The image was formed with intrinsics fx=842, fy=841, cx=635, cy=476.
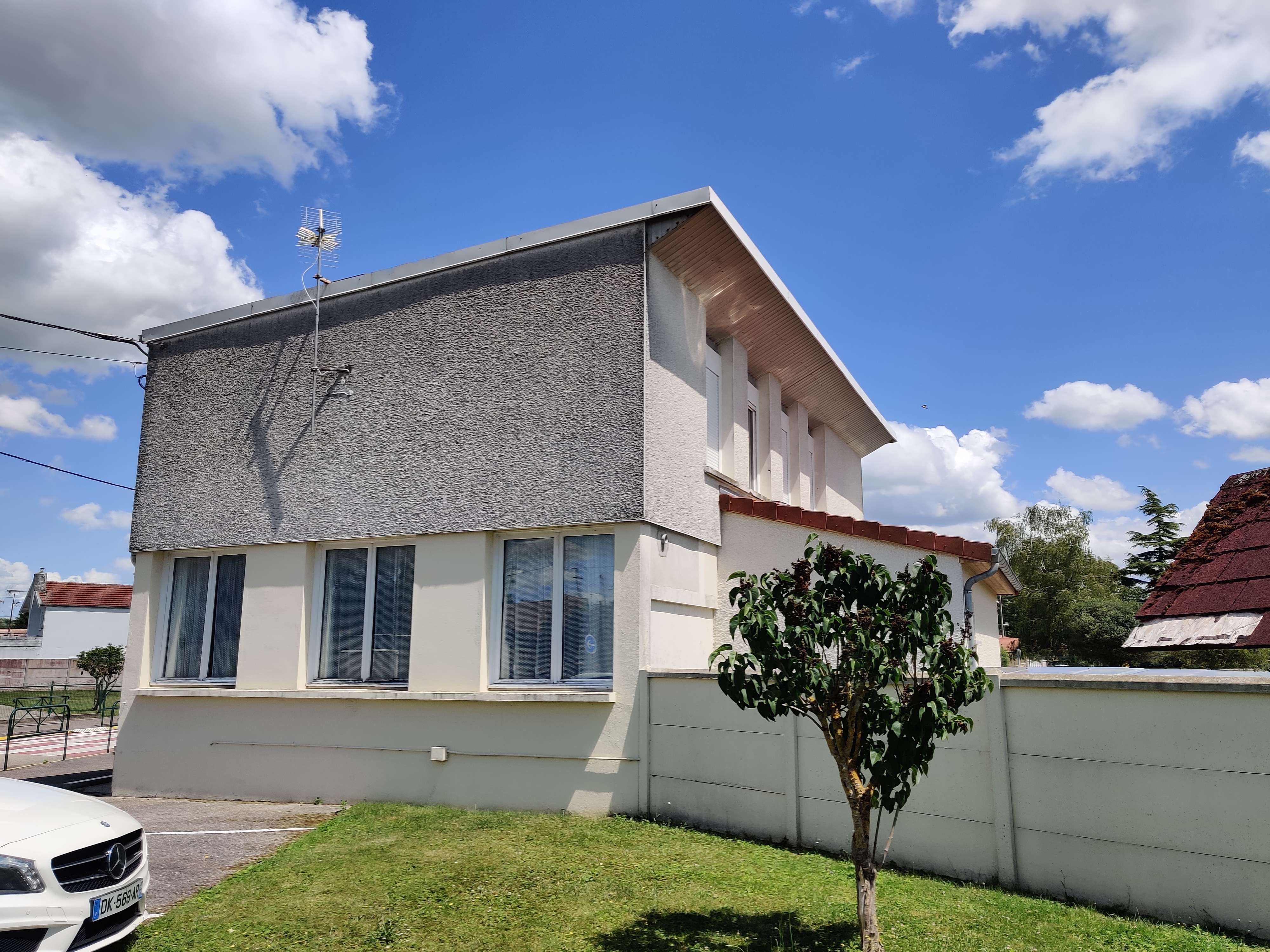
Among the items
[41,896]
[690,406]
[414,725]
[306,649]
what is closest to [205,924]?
[41,896]

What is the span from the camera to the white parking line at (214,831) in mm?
8242

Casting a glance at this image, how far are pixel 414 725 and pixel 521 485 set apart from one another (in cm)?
290

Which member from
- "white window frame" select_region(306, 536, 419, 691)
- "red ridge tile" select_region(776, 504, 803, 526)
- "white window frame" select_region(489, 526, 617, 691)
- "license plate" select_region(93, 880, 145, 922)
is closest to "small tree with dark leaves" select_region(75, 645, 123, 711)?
"white window frame" select_region(306, 536, 419, 691)

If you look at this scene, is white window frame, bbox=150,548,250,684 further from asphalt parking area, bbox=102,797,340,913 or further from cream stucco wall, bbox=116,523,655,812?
asphalt parking area, bbox=102,797,340,913

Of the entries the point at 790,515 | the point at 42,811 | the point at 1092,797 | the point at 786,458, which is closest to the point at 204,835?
the point at 42,811

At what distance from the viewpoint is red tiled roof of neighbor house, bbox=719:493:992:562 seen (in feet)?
32.3

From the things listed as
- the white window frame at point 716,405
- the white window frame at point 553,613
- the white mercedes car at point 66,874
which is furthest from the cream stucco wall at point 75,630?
the white mercedes car at point 66,874

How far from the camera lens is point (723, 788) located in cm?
769

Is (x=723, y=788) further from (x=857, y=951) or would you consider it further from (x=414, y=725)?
(x=414, y=725)

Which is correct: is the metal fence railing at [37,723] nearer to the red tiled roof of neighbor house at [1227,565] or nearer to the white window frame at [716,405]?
the white window frame at [716,405]

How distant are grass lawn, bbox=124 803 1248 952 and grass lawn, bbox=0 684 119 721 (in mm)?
22456

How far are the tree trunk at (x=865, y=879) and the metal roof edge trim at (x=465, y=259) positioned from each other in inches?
247

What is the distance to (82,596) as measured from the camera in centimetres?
5191

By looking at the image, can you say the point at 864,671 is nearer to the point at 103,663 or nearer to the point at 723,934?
the point at 723,934
